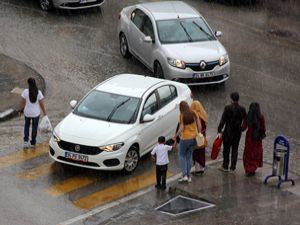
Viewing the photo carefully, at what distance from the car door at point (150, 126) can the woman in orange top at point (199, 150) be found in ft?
3.50

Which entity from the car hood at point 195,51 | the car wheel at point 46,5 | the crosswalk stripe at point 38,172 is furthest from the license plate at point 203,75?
the car wheel at point 46,5

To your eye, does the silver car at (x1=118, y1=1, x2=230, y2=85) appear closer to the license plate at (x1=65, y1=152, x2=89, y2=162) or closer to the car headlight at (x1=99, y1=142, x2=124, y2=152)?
the car headlight at (x1=99, y1=142, x2=124, y2=152)

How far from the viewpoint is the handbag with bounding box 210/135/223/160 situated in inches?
632

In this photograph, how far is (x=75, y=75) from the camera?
21.6 metres

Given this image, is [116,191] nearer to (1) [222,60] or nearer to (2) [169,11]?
(1) [222,60]

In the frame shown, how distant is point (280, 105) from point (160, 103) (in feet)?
13.3

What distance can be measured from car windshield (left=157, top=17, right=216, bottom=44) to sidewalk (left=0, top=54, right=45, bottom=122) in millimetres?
3375

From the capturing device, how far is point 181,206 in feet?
48.6

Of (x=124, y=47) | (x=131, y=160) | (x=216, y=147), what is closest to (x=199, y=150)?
(x=216, y=147)

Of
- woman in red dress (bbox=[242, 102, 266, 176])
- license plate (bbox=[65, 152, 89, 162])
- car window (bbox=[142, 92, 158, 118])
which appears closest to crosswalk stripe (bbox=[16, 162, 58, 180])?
license plate (bbox=[65, 152, 89, 162])

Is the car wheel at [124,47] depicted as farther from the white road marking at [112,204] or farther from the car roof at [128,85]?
the white road marking at [112,204]

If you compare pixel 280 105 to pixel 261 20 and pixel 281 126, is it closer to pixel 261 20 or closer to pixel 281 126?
pixel 281 126

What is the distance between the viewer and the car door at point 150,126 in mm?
16438

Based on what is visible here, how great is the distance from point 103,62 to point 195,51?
9.88ft
